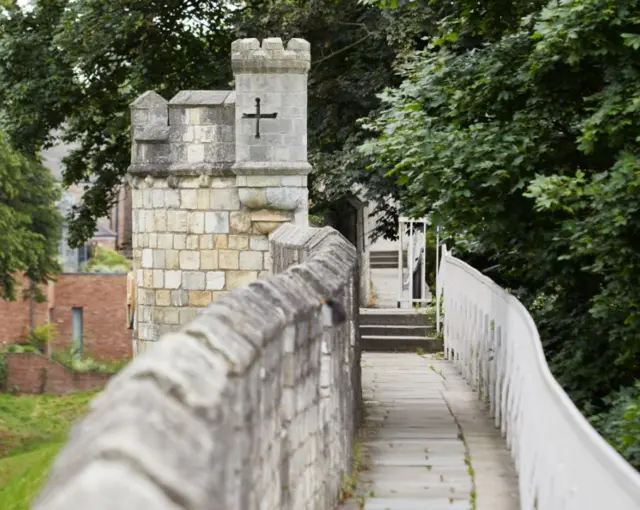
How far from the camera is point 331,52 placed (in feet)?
72.5

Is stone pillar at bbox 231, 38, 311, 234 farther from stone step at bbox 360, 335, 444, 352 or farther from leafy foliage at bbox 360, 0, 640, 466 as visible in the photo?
stone step at bbox 360, 335, 444, 352

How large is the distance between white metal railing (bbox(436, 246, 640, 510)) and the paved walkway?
18 centimetres

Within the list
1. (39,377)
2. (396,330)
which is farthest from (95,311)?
(396,330)

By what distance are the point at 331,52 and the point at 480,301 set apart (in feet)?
31.5

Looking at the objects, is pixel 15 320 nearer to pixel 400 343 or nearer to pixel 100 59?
pixel 100 59

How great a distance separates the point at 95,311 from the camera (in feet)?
148

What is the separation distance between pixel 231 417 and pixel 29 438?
1073 inches

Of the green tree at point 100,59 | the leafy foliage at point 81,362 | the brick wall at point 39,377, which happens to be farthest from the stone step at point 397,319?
the leafy foliage at point 81,362

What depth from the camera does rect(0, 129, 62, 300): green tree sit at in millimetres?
29067

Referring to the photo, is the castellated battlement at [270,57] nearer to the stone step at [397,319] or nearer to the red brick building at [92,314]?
the stone step at [397,319]

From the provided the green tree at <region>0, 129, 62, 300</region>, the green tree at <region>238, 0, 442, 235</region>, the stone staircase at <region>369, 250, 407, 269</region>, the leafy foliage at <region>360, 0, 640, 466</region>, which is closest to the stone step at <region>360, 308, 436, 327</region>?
the green tree at <region>238, 0, 442, 235</region>

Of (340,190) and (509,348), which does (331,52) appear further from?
(509,348)

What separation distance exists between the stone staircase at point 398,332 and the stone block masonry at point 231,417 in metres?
10.4

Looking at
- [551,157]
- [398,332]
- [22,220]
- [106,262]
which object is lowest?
[398,332]
